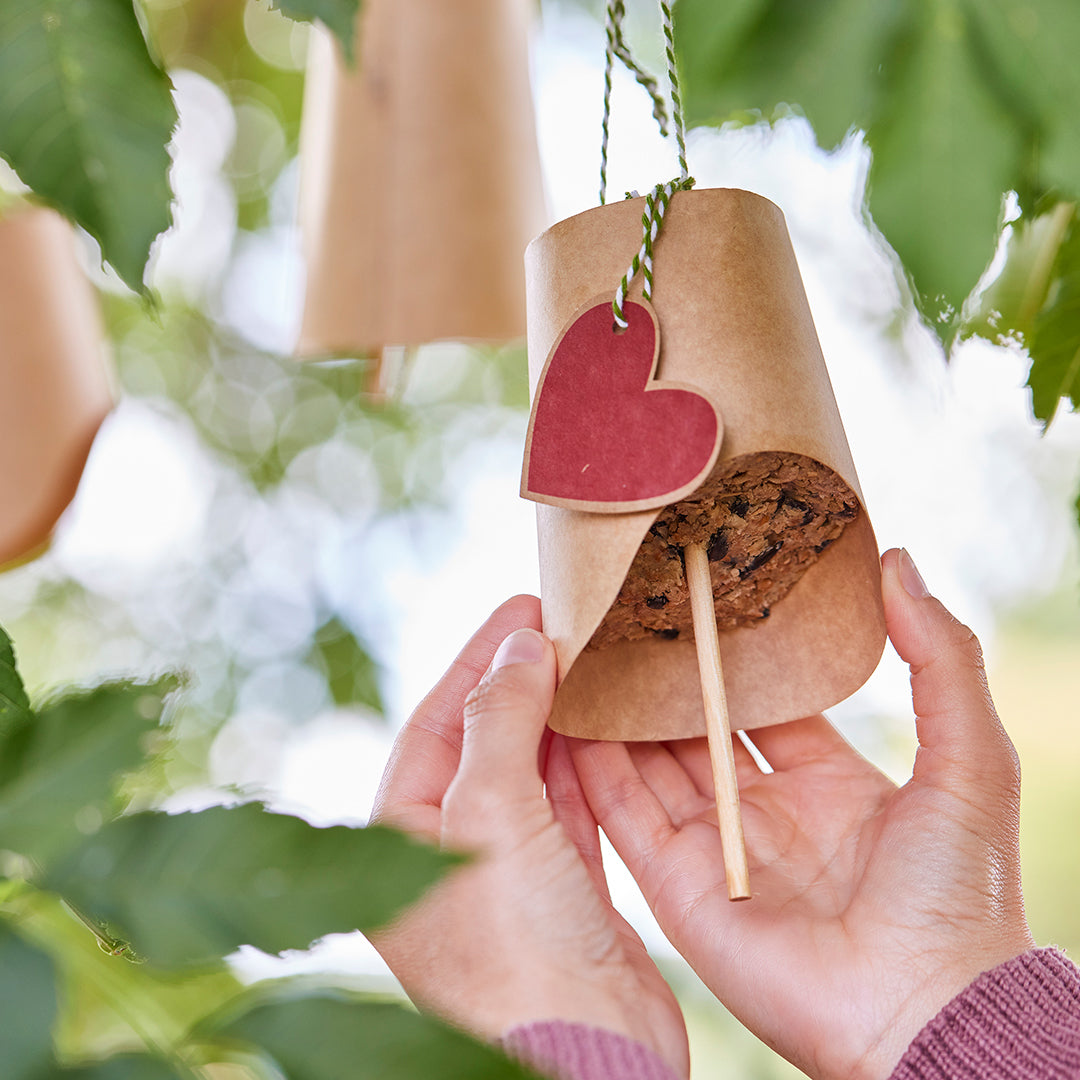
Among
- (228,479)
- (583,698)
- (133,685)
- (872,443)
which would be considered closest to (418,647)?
(228,479)

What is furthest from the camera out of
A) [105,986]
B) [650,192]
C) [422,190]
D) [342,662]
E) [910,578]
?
[342,662]

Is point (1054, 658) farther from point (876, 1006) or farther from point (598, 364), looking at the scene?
point (598, 364)

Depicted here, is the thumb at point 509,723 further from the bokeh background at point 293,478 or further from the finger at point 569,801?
the bokeh background at point 293,478

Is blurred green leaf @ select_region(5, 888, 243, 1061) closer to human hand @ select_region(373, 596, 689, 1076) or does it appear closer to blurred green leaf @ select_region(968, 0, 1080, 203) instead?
human hand @ select_region(373, 596, 689, 1076)

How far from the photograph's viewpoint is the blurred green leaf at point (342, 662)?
Result: 1255mm

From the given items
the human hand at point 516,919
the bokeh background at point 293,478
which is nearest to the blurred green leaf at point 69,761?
the human hand at point 516,919

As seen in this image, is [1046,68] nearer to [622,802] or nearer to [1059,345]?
[1059,345]

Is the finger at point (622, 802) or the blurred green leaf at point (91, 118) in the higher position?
the blurred green leaf at point (91, 118)

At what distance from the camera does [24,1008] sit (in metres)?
0.21

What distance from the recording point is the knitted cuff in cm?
35

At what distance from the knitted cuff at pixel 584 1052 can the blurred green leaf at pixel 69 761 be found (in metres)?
0.19

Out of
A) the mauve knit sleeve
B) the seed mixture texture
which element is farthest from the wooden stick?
the mauve knit sleeve

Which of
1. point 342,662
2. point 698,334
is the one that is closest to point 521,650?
point 698,334

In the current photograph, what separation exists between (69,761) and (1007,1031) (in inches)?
16.5
